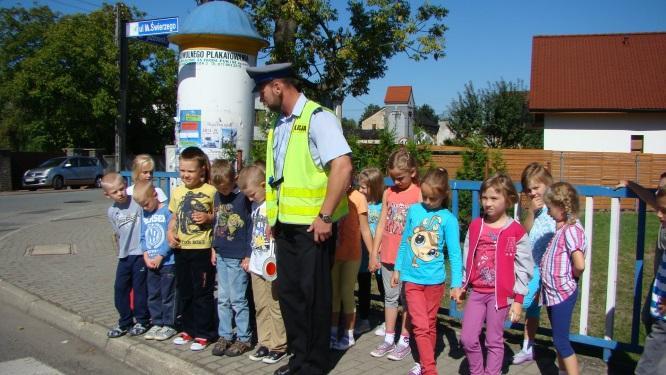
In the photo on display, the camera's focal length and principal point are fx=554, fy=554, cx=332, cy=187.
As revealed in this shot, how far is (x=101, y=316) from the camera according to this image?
5625mm

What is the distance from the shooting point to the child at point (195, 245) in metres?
4.49

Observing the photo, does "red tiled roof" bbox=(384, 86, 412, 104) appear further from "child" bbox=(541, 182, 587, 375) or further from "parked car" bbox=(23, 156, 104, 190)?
"child" bbox=(541, 182, 587, 375)

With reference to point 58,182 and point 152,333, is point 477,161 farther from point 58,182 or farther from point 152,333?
point 58,182

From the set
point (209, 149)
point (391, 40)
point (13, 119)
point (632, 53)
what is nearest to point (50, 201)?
point (391, 40)

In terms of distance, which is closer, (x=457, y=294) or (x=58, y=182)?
(x=457, y=294)

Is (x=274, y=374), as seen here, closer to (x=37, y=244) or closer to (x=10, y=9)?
(x=37, y=244)

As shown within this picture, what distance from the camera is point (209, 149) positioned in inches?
291

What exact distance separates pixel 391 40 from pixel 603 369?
11352 mm

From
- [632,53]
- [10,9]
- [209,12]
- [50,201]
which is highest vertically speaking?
[10,9]

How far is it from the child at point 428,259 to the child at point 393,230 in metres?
0.44

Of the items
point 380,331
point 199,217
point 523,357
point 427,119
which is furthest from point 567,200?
point 427,119

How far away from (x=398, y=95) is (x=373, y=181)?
199ft

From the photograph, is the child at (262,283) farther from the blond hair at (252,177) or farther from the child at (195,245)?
the child at (195,245)

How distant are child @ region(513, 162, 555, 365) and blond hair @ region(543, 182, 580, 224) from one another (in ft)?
1.09
